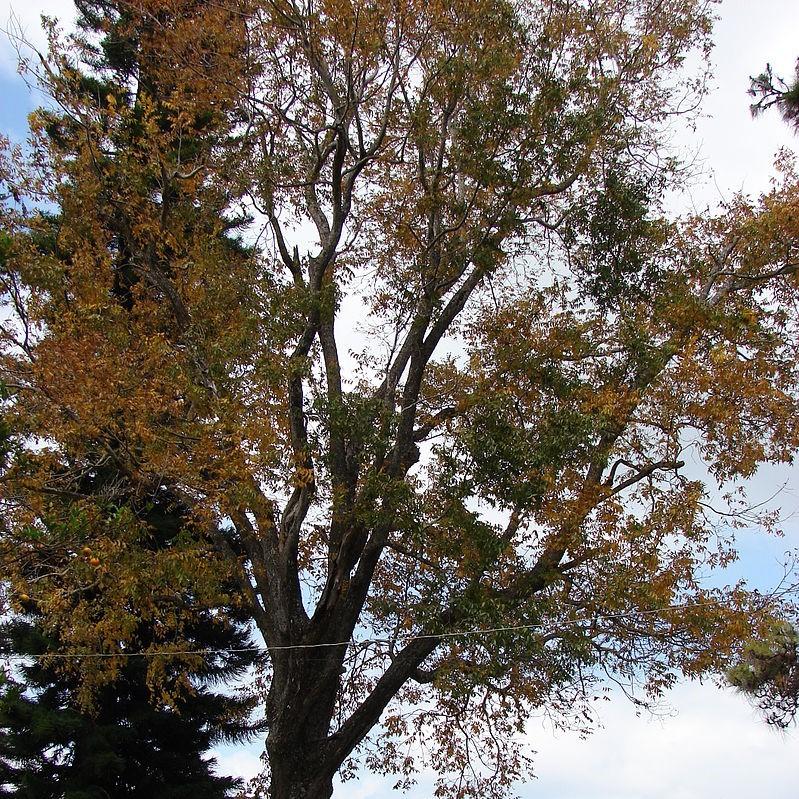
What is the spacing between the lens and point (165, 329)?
9.47 m

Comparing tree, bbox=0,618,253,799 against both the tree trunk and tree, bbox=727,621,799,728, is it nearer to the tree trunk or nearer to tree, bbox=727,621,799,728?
the tree trunk

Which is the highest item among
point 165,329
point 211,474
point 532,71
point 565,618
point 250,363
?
point 532,71

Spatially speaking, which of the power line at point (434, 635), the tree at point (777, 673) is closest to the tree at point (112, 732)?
the power line at point (434, 635)

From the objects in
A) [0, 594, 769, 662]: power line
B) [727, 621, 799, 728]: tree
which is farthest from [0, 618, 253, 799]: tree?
[727, 621, 799, 728]: tree

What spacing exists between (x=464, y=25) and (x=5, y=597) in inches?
266

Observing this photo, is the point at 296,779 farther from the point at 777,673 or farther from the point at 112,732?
the point at 777,673

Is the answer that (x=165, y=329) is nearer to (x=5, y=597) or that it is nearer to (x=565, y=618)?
(x=5, y=597)

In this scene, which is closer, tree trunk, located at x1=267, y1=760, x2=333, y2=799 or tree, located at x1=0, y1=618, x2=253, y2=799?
tree trunk, located at x1=267, y1=760, x2=333, y2=799

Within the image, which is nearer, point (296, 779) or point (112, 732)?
point (296, 779)

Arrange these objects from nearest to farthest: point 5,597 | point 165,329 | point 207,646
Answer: point 5,597
point 165,329
point 207,646

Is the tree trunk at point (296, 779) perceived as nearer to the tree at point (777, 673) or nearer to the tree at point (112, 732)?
the tree at point (112, 732)

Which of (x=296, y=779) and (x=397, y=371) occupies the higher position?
(x=397, y=371)

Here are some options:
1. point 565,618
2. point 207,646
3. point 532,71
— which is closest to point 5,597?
point 207,646

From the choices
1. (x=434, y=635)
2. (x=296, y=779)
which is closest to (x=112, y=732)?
(x=296, y=779)
